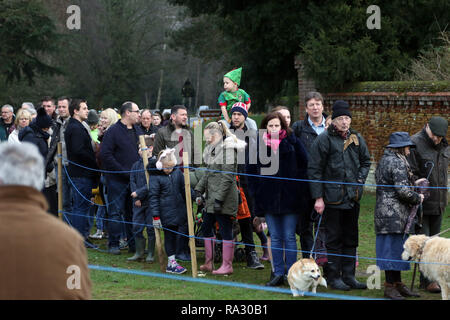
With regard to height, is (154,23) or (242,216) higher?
(154,23)

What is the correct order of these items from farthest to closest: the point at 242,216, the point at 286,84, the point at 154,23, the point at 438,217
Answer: the point at 154,23 < the point at 286,84 < the point at 242,216 < the point at 438,217

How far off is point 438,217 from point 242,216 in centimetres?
261

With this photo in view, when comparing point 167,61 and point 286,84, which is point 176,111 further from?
point 167,61

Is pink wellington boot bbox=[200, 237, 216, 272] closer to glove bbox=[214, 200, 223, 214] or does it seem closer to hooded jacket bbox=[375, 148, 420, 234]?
glove bbox=[214, 200, 223, 214]

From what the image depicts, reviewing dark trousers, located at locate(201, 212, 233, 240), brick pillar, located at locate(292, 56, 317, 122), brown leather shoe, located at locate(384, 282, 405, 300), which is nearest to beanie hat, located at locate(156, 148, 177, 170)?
dark trousers, located at locate(201, 212, 233, 240)

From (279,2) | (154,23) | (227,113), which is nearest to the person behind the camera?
(227,113)

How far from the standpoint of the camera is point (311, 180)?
8.25 m

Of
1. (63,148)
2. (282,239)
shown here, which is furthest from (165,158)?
(63,148)

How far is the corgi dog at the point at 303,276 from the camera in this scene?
7.64m

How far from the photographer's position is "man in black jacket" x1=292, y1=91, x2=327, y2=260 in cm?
903

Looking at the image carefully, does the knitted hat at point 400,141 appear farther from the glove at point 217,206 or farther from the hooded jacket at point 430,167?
the glove at point 217,206

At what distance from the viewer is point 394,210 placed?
26.0 feet
